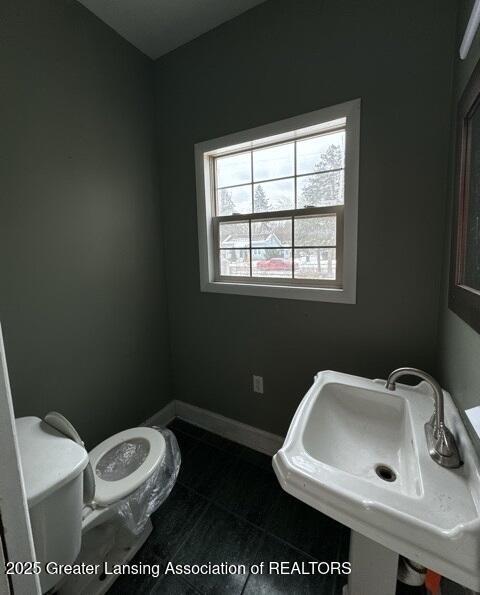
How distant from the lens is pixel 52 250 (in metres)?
1.33

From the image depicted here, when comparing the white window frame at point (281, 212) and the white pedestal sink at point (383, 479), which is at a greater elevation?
the white window frame at point (281, 212)

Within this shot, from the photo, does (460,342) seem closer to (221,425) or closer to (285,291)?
(285,291)

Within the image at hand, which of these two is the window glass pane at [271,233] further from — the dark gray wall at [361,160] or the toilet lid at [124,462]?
the toilet lid at [124,462]

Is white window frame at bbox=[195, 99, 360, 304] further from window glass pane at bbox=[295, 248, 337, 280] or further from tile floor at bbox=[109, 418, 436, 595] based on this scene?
tile floor at bbox=[109, 418, 436, 595]

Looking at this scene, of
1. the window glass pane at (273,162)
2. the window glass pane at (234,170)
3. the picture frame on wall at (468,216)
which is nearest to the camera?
the picture frame on wall at (468,216)

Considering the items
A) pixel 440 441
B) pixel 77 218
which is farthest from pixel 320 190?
pixel 77 218

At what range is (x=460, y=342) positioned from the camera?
0.83 metres

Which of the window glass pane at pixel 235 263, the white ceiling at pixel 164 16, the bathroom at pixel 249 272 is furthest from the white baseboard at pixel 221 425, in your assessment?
the white ceiling at pixel 164 16

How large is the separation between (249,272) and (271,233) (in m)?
0.28

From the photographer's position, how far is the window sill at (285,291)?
1370 mm

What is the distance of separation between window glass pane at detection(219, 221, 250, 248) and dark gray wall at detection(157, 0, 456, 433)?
0.21 meters

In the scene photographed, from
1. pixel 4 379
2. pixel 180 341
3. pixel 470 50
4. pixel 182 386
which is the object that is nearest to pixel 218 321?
pixel 180 341

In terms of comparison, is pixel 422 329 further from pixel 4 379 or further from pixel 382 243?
pixel 4 379

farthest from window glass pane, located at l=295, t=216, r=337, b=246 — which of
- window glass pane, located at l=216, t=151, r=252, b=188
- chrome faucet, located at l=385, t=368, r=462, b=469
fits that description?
chrome faucet, located at l=385, t=368, r=462, b=469
